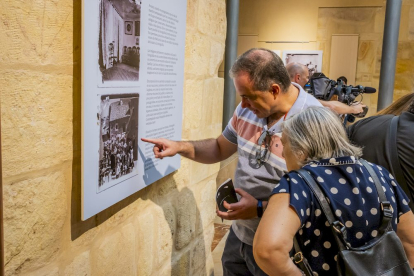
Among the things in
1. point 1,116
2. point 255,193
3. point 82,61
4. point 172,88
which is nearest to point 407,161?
point 255,193

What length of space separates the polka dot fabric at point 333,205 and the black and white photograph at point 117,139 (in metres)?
0.68

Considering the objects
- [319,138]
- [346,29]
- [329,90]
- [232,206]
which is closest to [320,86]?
[329,90]

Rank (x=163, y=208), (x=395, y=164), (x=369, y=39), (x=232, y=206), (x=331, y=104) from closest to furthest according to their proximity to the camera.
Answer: (x=395, y=164), (x=232, y=206), (x=163, y=208), (x=331, y=104), (x=369, y=39)

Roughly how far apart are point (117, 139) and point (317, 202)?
0.83 metres

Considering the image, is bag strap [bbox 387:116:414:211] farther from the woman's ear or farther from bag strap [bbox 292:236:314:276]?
bag strap [bbox 292:236:314:276]

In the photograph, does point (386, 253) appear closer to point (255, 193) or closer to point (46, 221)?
point (255, 193)

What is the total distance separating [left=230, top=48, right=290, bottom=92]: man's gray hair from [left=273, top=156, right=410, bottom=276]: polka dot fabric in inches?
28.2

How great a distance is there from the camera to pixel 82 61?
4.88 feet

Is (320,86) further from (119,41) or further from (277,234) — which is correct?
(277,234)

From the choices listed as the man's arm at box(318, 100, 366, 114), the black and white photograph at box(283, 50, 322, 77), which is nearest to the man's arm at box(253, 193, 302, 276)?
the man's arm at box(318, 100, 366, 114)

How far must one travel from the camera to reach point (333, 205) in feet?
4.67

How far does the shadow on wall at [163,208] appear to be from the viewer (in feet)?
5.10

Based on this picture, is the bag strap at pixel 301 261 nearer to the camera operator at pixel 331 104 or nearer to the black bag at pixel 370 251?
the black bag at pixel 370 251

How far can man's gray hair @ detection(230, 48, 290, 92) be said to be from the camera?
6.96 feet
